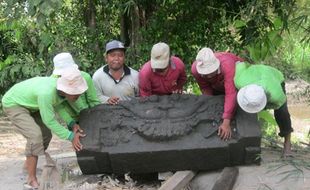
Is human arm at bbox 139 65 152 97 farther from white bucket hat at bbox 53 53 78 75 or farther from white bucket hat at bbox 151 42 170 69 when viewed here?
white bucket hat at bbox 53 53 78 75

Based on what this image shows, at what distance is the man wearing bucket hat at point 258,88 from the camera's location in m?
4.21

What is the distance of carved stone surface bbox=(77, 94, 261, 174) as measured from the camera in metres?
4.56

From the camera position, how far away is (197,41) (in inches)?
306

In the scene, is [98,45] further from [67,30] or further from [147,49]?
[147,49]

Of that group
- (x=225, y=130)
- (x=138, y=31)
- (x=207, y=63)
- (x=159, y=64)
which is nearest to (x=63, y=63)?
(x=159, y=64)

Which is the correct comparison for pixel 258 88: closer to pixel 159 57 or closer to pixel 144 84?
pixel 159 57

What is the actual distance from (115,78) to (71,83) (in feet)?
2.70

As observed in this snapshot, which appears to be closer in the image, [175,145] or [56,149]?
[175,145]

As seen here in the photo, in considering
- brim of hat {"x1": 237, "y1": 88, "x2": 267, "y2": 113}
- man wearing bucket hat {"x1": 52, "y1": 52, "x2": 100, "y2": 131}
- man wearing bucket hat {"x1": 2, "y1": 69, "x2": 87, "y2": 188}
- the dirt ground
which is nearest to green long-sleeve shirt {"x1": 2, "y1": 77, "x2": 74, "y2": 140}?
man wearing bucket hat {"x1": 2, "y1": 69, "x2": 87, "y2": 188}

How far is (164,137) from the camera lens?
15.1ft

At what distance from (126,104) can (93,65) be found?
375cm

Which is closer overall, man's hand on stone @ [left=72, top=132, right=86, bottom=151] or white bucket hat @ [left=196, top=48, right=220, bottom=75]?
white bucket hat @ [left=196, top=48, right=220, bottom=75]

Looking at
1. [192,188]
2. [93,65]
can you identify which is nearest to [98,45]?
[93,65]

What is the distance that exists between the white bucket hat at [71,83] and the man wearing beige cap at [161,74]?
0.69 meters
